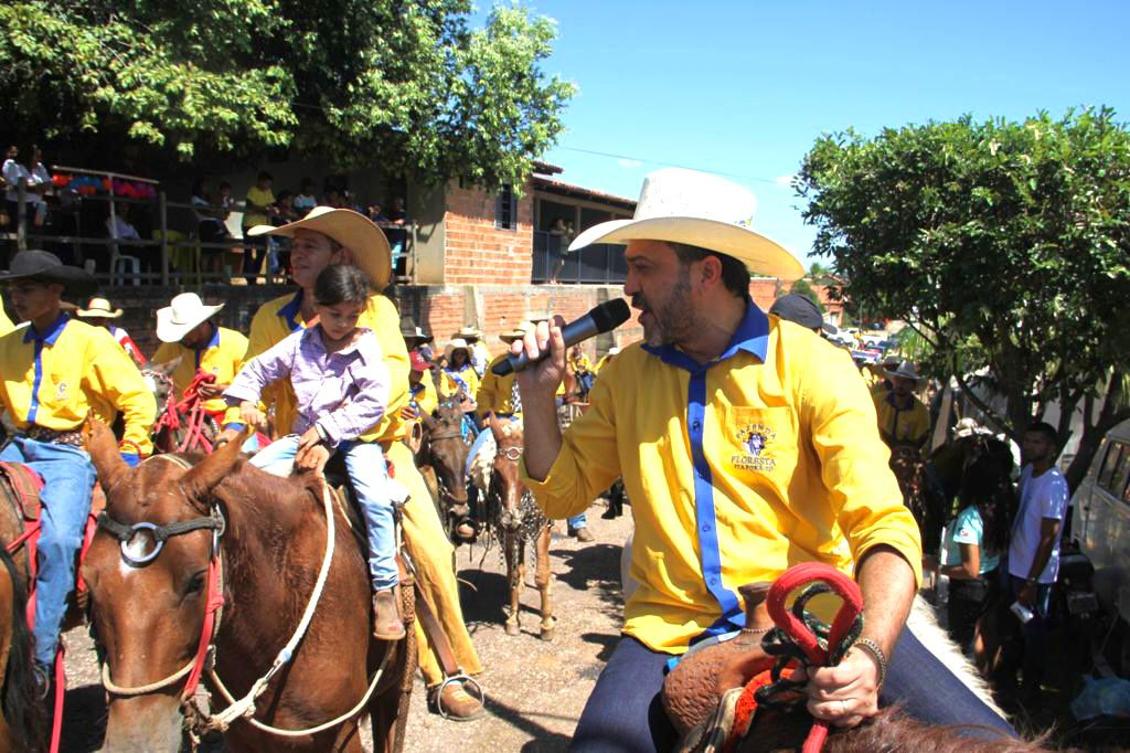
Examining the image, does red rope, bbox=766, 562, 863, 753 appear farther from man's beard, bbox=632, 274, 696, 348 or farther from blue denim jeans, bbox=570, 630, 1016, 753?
man's beard, bbox=632, 274, 696, 348

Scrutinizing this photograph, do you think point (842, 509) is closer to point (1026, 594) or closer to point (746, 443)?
point (746, 443)

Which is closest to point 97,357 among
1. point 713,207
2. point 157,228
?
point 713,207

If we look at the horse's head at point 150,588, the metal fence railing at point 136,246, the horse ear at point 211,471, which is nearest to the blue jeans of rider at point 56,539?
the horse's head at point 150,588

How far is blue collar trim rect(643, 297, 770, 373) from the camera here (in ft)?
7.52

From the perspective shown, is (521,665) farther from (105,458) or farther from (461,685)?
(105,458)

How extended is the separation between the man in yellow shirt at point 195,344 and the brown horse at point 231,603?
3653 mm

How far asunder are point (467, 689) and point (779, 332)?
452 centimetres

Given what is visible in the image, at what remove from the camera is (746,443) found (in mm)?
2236

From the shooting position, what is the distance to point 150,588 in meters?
2.44

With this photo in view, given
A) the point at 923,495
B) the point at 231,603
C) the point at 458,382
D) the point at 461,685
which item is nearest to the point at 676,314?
the point at 231,603

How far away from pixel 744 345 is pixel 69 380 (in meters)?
3.96

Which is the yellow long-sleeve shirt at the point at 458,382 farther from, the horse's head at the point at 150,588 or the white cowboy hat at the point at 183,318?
the horse's head at the point at 150,588

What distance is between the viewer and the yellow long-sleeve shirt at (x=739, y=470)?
2.14 m

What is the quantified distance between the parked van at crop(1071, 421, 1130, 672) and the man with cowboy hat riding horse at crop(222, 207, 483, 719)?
4.90m
